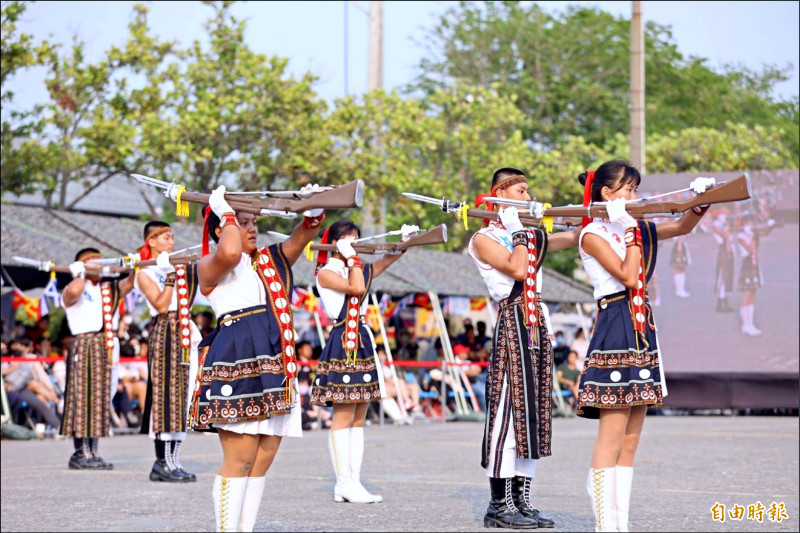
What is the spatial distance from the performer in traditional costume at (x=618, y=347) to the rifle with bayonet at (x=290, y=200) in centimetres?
125

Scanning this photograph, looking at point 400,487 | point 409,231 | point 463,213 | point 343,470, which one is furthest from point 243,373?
point 400,487

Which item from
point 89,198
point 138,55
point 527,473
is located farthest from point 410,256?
point 89,198

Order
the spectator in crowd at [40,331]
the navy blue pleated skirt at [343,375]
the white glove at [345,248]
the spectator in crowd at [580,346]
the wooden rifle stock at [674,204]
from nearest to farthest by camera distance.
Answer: the wooden rifle stock at [674,204] < the white glove at [345,248] < the navy blue pleated skirt at [343,375] < the spectator in crowd at [40,331] < the spectator in crowd at [580,346]

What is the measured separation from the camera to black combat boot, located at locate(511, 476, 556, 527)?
7480mm

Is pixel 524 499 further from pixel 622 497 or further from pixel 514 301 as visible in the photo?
pixel 622 497

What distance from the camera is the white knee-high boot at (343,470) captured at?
9164 millimetres

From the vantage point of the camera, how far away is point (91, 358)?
11.8m

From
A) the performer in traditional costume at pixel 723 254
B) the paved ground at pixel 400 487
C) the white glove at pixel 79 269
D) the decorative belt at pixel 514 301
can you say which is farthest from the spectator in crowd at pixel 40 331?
the decorative belt at pixel 514 301

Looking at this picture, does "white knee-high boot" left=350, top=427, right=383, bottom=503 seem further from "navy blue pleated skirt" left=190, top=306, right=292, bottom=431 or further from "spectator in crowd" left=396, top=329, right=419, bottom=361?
"spectator in crowd" left=396, top=329, right=419, bottom=361

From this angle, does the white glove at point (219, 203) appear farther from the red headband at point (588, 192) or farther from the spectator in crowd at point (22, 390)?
Result: the spectator in crowd at point (22, 390)

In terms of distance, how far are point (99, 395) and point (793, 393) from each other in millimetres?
13765

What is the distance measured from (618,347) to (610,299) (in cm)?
25

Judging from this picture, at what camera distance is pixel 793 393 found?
21906 mm

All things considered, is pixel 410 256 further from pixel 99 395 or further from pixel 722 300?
pixel 99 395
